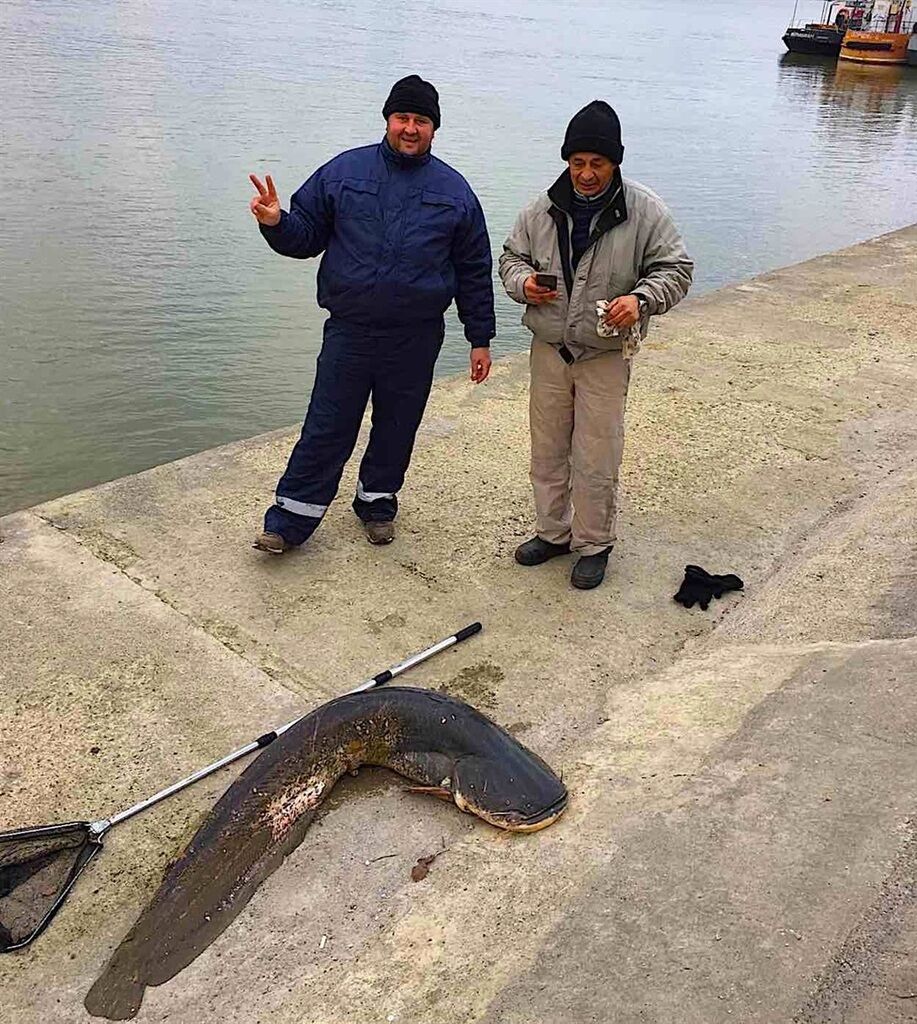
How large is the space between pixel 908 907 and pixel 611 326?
8.13 ft

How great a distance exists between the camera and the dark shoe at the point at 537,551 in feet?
16.9

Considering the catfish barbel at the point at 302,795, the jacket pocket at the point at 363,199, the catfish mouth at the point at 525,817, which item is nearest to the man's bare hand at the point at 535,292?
the jacket pocket at the point at 363,199

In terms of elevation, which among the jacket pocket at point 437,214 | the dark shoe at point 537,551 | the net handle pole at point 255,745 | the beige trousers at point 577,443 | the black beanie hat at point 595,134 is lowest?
the dark shoe at point 537,551

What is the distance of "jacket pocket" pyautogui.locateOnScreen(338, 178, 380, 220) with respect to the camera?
4.57m

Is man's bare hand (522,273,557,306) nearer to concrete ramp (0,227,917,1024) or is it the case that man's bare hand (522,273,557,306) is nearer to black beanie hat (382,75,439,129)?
black beanie hat (382,75,439,129)

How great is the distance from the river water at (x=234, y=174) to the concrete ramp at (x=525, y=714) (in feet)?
→ 12.4

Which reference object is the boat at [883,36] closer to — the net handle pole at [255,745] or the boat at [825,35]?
the boat at [825,35]

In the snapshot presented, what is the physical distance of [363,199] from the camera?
457cm

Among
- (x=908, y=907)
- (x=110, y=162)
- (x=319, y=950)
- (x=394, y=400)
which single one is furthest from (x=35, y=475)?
(x=110, y=162)

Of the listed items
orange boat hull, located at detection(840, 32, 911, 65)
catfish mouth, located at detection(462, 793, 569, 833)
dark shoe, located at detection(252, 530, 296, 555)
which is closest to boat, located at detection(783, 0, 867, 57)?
orange boat hull, located at detection(840, 32, 911, 65)

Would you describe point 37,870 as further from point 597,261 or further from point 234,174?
point 234,174

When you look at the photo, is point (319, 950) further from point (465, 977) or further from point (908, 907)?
point (908, 907)

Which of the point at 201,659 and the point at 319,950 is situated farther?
the point at 201,659

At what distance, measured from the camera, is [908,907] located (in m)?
2.69
